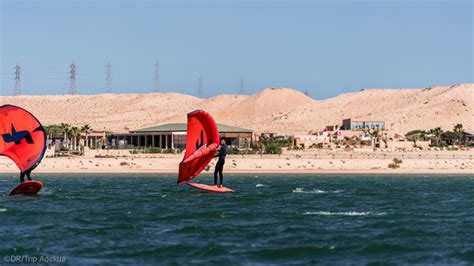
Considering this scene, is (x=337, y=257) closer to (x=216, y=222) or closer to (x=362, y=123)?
(x=216, y=222)

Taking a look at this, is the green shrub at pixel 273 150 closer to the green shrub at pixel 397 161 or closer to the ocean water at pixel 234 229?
the green shrub at pixel 397 161

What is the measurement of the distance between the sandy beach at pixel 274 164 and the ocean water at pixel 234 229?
40.6 meters

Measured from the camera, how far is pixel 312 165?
287 ft

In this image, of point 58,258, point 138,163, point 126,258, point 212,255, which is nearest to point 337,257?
point 212,255

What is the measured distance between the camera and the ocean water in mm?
23375

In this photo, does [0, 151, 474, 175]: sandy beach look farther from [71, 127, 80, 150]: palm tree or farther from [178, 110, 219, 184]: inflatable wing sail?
[178, 110, 219, 184]: inflatable wing sail

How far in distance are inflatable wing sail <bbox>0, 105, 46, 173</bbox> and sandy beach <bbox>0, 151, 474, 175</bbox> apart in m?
Result: 41.8

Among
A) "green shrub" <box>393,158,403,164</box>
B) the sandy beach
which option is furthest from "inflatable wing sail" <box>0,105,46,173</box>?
"green shrub" <box>393,158,403,164</box>

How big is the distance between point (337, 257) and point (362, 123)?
387ft

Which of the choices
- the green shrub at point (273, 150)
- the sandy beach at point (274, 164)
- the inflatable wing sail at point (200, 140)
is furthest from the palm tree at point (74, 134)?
Answer: the inflatable wing sail at point (200, 140)

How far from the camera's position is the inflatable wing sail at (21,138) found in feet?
127

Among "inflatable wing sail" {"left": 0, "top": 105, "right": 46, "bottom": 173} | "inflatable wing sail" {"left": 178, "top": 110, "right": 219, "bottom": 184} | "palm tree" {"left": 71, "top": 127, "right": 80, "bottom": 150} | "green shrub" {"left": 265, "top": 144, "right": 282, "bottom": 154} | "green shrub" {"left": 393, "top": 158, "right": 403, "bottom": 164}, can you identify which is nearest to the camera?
"inflatable wing sail" {"left": 0, "top": 105, "right": 46, "bottom": 173}

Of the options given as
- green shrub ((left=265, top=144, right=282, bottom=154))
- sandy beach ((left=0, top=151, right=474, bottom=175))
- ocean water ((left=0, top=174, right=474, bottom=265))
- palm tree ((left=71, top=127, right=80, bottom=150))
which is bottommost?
ocean water ((left=0, top=174, right=474, bottom=265))

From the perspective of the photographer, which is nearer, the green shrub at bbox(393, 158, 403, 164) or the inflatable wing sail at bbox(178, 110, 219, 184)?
the inflatable wing sail at bbox(178, 110, 219, 184)
